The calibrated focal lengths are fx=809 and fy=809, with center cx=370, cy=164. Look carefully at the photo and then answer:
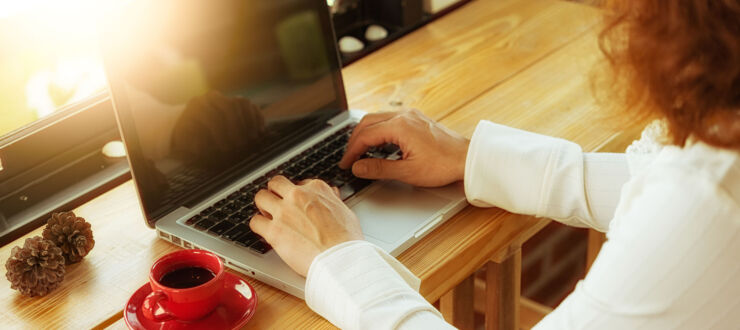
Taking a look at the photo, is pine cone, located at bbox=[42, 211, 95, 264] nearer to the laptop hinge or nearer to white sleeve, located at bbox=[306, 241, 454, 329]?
white sleeve, located at bbox=[306, 241, 454, 329]

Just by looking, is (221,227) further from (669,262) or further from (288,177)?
(669,262)

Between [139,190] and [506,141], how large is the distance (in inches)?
19.0

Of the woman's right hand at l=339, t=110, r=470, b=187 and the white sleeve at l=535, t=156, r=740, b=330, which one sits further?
the woman's right hand at l=339, t=110, r=470, b=187

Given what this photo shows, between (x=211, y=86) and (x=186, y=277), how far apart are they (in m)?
0.31

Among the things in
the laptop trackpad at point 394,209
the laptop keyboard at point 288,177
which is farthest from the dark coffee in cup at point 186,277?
the laptop trackpad at point 394,209

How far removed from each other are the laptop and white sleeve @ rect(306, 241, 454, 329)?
5 centimetres

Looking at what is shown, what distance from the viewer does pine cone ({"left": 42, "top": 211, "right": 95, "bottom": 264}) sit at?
99 cm

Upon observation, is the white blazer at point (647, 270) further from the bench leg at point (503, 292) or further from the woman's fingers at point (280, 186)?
the bench leg at point (503, 292)

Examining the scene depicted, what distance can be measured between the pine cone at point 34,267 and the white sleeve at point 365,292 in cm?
31

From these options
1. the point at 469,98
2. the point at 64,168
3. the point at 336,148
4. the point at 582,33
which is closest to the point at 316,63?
the point at 336,148

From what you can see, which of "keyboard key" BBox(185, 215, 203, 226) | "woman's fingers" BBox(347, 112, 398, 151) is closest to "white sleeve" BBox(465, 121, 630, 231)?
"woman's fingers" BBox(347, 112, 398, 151)

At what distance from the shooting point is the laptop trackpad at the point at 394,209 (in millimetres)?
1019

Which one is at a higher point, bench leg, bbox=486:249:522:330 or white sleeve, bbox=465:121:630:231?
white sleeve, bbox=465:121:630:231

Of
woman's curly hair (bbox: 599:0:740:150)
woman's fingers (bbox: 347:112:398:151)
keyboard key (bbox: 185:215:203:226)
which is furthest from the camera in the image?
woman's fingers (bbox: 347:112:398:151)
